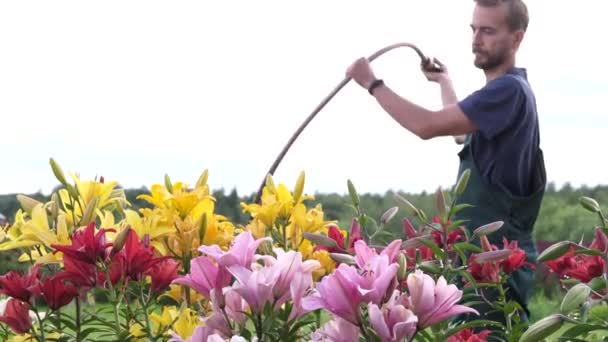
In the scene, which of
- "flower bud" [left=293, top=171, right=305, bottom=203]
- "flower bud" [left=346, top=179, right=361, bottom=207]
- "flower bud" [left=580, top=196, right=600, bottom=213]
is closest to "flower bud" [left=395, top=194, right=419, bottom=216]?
"flower bud" [left=346, top=179, right=361, bottom=207]

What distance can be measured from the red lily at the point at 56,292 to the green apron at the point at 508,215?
131cm

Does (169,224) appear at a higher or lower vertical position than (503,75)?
lower

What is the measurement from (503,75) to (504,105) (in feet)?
0.48

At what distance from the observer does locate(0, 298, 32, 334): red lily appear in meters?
1.92

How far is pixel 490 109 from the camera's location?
2.88 metres

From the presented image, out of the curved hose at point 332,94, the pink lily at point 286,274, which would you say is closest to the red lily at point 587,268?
the curved hose at point 332,94

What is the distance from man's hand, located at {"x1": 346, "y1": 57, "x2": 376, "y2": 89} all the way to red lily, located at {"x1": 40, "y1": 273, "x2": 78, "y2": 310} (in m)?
1.48

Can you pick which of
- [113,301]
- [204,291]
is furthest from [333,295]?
[113,301]

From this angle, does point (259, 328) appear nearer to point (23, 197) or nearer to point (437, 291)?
point (437, 291)

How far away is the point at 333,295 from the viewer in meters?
1.26

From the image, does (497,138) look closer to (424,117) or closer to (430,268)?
(424,117)

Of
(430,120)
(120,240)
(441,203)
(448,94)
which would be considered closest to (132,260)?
(120,240)

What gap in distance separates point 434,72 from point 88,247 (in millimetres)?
2276

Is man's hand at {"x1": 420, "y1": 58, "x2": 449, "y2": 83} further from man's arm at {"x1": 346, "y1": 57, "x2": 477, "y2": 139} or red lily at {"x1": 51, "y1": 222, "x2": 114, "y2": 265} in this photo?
red lily at {"x1": 51, "y1": 222, "x2": 114, "y2": 265}
